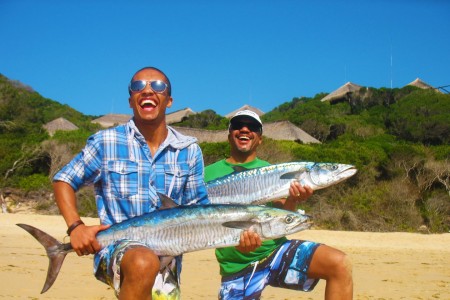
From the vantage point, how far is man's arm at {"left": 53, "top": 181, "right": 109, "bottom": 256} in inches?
118

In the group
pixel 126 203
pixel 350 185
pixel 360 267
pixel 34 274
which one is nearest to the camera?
pixel 126 203

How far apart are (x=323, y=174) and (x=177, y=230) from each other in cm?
172

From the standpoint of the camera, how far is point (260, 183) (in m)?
4.23

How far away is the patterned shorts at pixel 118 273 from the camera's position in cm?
287

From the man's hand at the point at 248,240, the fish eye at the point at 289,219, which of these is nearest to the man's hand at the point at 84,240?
the man's hand at the point at 248,240

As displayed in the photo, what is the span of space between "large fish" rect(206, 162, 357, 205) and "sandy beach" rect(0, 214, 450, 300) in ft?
13.0

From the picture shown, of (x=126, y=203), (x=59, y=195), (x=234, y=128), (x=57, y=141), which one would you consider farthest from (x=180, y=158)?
(x=57, y=141)

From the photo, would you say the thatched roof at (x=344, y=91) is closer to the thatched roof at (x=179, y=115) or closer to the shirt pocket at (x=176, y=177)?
A: the thatched roof at (x=179, y=115)

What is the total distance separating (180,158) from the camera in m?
3.48

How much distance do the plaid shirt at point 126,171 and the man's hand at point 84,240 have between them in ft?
0.96

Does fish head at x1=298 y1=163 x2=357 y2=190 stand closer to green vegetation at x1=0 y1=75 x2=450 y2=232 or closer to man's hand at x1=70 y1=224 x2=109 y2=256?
man's hand at x1=70 y1=224 x2=109 y2=256

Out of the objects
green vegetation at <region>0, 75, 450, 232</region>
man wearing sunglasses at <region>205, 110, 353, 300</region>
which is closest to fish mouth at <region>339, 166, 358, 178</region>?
man wearing sunglasses at <region>205, 110, 353, 300</region>

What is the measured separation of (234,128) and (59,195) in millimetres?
1817

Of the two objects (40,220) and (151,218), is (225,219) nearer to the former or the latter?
(151,218)
